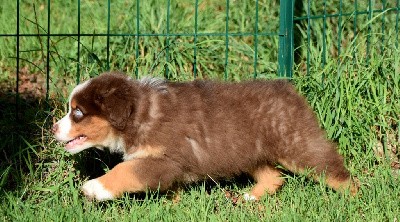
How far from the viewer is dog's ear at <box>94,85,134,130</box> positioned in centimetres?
587

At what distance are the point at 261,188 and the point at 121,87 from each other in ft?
4.77

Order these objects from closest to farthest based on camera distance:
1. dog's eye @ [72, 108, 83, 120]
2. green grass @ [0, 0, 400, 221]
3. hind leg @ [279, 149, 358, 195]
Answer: green grass @ [0, 0, 400, 221] → dog's eye @ [72, 108, 83, 120] → hind leg @ [279, 149, 358, 195]

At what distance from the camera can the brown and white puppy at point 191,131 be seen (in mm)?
5898

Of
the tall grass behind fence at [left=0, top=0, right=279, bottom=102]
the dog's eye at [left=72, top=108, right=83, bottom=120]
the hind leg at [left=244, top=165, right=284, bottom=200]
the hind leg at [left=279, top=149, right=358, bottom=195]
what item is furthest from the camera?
the tall grass behind fence at [left=0, top=0, right=279, bottom=102]

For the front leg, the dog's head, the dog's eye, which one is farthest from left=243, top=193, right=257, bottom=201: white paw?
the dog's eye

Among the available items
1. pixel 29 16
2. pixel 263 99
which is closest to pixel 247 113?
pixel 263 99

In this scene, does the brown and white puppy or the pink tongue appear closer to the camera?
the brown and white puppy

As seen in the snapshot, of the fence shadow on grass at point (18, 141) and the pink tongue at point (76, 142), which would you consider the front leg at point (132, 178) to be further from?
the fence shadow on grass at point (18, 141)

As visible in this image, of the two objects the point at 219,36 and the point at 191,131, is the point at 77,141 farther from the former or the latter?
the point at 219,36

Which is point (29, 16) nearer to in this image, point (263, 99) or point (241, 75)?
point (241, 75)

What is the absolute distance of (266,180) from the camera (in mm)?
6707

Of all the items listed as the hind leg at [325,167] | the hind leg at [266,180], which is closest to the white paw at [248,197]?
the hind leg at [266,180]

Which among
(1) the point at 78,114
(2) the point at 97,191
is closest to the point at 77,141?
(1) the point at 78,114

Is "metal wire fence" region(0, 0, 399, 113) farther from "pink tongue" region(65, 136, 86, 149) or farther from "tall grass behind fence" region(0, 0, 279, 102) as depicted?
"pink tongue" region(65, 136, 86, 149)
